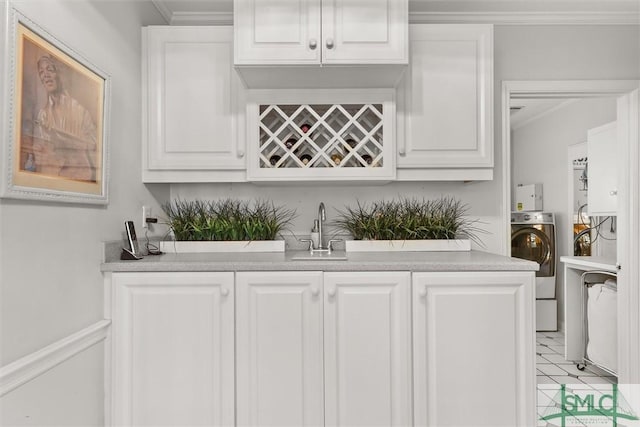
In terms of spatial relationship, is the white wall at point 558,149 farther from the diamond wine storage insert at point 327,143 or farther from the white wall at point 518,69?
the diamond wine storage insert at point 327,143

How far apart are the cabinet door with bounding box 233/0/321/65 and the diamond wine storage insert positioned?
274mm

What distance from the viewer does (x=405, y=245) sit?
236 centimetres

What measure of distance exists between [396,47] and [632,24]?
1672 millimetres

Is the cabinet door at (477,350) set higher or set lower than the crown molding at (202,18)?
lower

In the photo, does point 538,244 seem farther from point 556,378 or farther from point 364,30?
point 364,30

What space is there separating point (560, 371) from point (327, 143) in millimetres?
2638

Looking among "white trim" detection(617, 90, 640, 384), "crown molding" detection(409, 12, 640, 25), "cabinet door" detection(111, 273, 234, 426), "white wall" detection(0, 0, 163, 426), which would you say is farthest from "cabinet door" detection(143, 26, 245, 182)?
"white trim" detection(617, 90, 640, 384)

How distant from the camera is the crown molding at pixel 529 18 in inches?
99.6

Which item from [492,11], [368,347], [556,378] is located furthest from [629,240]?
[368,347]

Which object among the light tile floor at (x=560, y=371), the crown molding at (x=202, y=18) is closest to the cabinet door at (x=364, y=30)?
the crown molding at (x=202, y=18)

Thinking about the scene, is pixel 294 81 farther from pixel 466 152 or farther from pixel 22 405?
pixel 22 405

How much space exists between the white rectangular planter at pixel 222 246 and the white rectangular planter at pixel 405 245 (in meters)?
0.42

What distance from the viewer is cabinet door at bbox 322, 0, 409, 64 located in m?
2.01

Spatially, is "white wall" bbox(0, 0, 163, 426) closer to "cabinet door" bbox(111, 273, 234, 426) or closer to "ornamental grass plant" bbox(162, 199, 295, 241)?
"cabinet door" bbox(111, 273, 234, 426)
